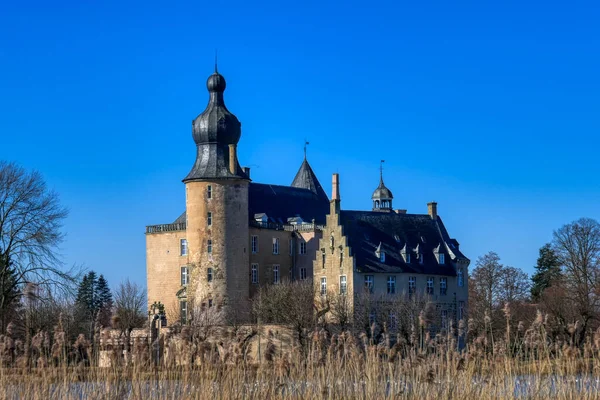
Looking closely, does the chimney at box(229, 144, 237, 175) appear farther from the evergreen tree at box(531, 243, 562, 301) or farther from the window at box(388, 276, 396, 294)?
the evergreen tree at box(531, 243, 562, 301)

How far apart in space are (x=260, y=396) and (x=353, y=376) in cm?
179

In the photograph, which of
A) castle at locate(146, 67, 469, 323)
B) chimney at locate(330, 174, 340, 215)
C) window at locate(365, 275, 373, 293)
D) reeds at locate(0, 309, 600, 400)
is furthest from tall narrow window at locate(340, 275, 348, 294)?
reeds at locate(0, 309, 600, 400)

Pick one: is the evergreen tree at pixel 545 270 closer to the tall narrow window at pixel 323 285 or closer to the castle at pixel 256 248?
the castle at pixel 256 248

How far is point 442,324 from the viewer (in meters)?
54.2

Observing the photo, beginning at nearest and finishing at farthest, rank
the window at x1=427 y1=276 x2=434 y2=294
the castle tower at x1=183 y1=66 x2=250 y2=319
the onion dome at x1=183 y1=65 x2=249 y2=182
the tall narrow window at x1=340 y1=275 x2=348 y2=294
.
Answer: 1. the tall narrow window at x1=340 y1=275 x2=348 y2=294
2. the castle tower at x1=183 y1=66 x2=250 y2=319
3. the window at x1=427 y1=276 x2=434 y2=294
4. the onion dome at x1=183 y1=65 x2=249 y2=182

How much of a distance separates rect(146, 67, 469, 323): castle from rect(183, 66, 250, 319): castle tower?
6 cm

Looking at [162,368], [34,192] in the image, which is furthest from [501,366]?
[34,192]

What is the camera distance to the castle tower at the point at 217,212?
58.1m

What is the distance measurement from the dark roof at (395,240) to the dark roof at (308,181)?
597 inches

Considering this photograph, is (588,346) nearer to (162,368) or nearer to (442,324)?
(162,368)

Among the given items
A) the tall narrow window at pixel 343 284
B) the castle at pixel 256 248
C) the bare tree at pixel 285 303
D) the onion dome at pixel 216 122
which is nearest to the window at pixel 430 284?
the castle at pixel 256 248

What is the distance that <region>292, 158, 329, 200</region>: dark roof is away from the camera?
75688 mm

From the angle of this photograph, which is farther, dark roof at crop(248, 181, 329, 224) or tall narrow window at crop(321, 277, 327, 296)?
dark roof at crop(248, 181, 329, 224)

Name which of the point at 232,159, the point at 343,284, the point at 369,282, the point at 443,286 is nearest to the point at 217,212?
the point at 232,159
